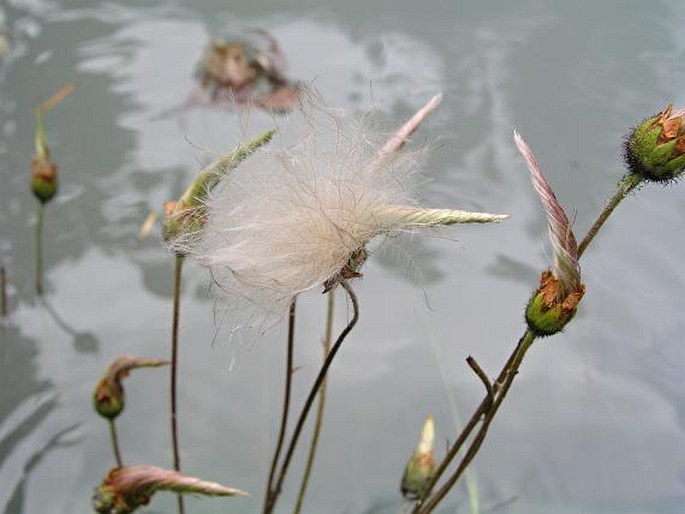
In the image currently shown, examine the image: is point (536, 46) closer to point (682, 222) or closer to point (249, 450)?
point (682, 222)

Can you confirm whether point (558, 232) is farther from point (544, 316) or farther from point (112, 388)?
point (112, 388)

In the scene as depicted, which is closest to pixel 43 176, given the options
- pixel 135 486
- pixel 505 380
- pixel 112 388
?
pixel 112 388

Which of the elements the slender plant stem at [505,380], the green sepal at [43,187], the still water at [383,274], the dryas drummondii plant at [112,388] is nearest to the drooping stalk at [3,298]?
the still water at [383,274]

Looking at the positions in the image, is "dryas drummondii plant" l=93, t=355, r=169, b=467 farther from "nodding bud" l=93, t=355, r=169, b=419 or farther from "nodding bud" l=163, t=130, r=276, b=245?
"nodding bud" l=163, t=130, r=276, b=245

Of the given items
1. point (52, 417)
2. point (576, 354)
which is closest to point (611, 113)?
point (576, 354)

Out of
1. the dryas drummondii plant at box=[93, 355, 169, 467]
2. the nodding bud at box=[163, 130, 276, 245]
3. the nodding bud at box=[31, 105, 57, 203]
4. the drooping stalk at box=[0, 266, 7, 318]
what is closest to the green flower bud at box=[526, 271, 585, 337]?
the nodding bud at box=[163, 130, 276, 245]

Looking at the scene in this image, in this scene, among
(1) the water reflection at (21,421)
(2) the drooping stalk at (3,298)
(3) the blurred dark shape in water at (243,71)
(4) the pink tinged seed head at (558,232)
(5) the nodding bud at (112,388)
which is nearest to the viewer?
(4) the pink tinged seed head at (558,232)

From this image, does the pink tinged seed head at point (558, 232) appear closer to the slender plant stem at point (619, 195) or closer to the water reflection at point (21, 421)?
the slender plant stem at point (619, 195)
